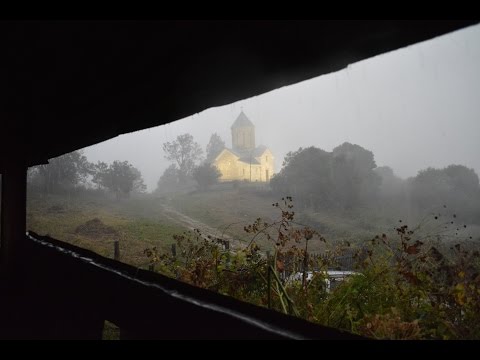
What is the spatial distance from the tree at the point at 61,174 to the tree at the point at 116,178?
1.60m

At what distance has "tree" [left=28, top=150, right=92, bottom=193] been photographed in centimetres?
1980

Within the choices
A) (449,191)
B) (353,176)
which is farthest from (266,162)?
(449,191)

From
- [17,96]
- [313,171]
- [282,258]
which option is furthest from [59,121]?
[313,171]

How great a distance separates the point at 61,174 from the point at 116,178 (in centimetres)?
498

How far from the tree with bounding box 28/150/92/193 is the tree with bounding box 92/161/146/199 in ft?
5.24

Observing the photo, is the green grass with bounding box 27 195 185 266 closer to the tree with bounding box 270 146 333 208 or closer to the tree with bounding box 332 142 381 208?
the tree with bounding box 270 146 333 208

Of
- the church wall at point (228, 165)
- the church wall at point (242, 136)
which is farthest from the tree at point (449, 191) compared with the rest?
the church wall at point (242, 136)

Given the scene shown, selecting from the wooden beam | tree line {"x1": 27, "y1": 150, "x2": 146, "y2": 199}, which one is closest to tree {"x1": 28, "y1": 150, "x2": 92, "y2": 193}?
tree line {"x1": 27, "y1": 150, "x2": 146, "y2": 199}

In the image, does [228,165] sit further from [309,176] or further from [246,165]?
[309,176]

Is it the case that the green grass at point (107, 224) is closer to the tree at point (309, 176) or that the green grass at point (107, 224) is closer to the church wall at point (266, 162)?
the tree at point (309, 176)

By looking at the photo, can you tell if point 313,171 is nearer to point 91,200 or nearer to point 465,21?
point 465,21

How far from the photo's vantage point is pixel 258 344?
40.9 inches

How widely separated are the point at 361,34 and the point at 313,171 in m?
9.57

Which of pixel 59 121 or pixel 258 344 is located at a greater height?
pixel 59 121
